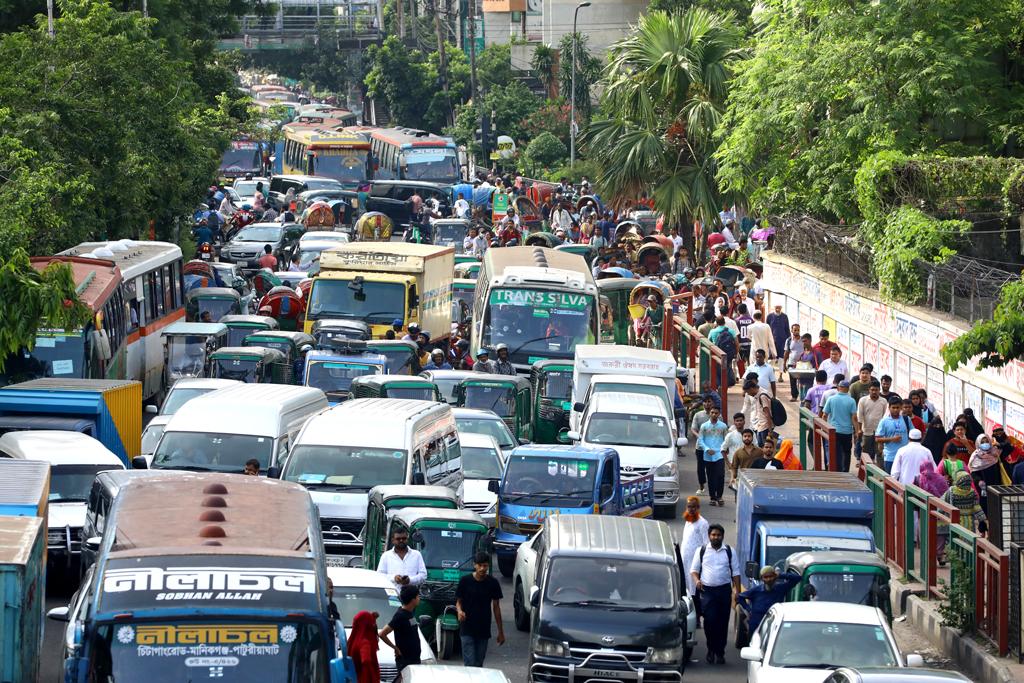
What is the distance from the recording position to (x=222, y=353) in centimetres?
2958

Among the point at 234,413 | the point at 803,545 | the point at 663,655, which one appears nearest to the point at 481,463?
the point at 234,413

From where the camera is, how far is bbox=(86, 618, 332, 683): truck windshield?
406 inches

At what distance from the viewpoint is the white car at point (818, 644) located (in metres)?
14.6

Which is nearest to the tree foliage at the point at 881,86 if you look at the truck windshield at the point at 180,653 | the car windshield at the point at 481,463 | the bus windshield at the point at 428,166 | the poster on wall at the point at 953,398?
the poster on wall at the point at 953,398

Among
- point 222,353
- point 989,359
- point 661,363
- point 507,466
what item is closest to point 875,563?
point 989,359

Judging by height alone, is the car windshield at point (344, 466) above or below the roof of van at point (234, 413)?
below

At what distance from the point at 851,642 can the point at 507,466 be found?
6.93 m

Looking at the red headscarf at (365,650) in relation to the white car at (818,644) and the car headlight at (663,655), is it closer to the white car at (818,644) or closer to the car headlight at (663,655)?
the car headlight at (663,655)

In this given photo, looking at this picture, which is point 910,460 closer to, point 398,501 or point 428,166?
point 398,501

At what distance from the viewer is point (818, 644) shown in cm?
1484

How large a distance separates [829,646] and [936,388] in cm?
1286

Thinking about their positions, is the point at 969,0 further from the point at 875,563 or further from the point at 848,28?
the point at 875,563

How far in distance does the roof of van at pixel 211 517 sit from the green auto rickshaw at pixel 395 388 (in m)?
13.5

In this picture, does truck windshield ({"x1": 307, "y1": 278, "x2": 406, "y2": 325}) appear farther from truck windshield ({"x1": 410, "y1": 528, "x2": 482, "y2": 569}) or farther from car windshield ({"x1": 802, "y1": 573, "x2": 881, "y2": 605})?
car windshield ({"x1": 802, "y1": 573, "x2": 881, "y2": 605})
